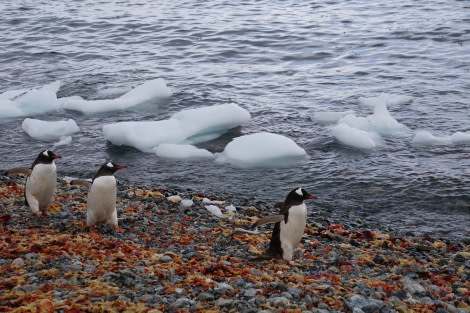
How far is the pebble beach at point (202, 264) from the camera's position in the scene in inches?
218

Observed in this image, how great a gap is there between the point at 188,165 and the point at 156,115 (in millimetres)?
3308

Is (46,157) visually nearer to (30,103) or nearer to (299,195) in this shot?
(299,195)

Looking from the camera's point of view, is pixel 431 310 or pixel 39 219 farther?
pixel 39 219

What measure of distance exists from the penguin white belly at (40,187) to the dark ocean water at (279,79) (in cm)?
319

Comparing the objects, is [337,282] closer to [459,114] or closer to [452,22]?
[459,114]

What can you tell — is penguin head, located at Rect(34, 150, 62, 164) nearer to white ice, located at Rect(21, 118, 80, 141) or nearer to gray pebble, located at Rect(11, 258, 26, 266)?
gray pebble, located at Rect(11, 258, 26, 266)

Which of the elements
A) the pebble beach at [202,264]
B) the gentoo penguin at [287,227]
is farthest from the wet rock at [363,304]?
the gentoo penguin at [287,227]

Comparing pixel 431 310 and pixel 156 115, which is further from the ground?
pixel 431 310

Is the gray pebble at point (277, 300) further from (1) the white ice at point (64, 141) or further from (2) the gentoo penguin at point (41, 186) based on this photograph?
(1) the white ice at point (64, 141)

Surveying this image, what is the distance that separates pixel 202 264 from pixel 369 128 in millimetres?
7993

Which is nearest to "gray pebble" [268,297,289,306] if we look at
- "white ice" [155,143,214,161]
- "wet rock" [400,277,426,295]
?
"wet rock" [400,277,426,295]

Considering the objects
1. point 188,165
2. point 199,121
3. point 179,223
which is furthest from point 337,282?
point 199,121

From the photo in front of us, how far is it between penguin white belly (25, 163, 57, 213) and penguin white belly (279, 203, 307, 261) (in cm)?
323

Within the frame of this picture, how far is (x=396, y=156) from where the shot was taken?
41.5 ft
